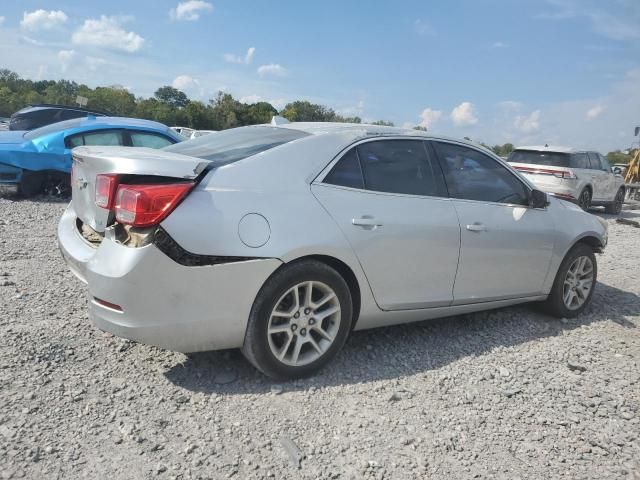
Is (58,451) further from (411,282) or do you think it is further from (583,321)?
(583,321)

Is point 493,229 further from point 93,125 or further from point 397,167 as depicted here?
point 93,125

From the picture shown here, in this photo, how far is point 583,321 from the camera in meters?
4.85

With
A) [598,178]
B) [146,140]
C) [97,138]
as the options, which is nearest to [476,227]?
[146,140]

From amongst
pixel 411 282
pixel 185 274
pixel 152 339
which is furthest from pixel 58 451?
pixel 411 282

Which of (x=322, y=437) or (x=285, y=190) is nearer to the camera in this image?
(x=322, y=437)

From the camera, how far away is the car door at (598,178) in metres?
13.3

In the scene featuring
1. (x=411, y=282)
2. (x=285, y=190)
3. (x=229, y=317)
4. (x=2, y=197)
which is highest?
(x=285, y=190)

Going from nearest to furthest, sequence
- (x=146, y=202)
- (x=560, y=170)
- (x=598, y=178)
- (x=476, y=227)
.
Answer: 1. (x=146, y=202)
2. (x=476, y=227)
3. (x=560, y=170)
4. (x=598, y=178)

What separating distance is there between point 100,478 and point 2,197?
8634 millimetres

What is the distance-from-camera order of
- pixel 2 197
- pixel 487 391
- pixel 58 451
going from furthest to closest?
pixel 2 197 < pixel 487 391 < pixel 58 451

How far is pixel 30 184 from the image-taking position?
9.08m

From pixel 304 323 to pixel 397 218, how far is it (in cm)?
94

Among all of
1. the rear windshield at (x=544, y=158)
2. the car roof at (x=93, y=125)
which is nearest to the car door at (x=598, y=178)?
the rear windshield at (x=544, y=158)

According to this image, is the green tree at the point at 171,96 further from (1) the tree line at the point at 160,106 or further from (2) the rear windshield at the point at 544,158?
(2) the rear windshield at the point at 544,158
